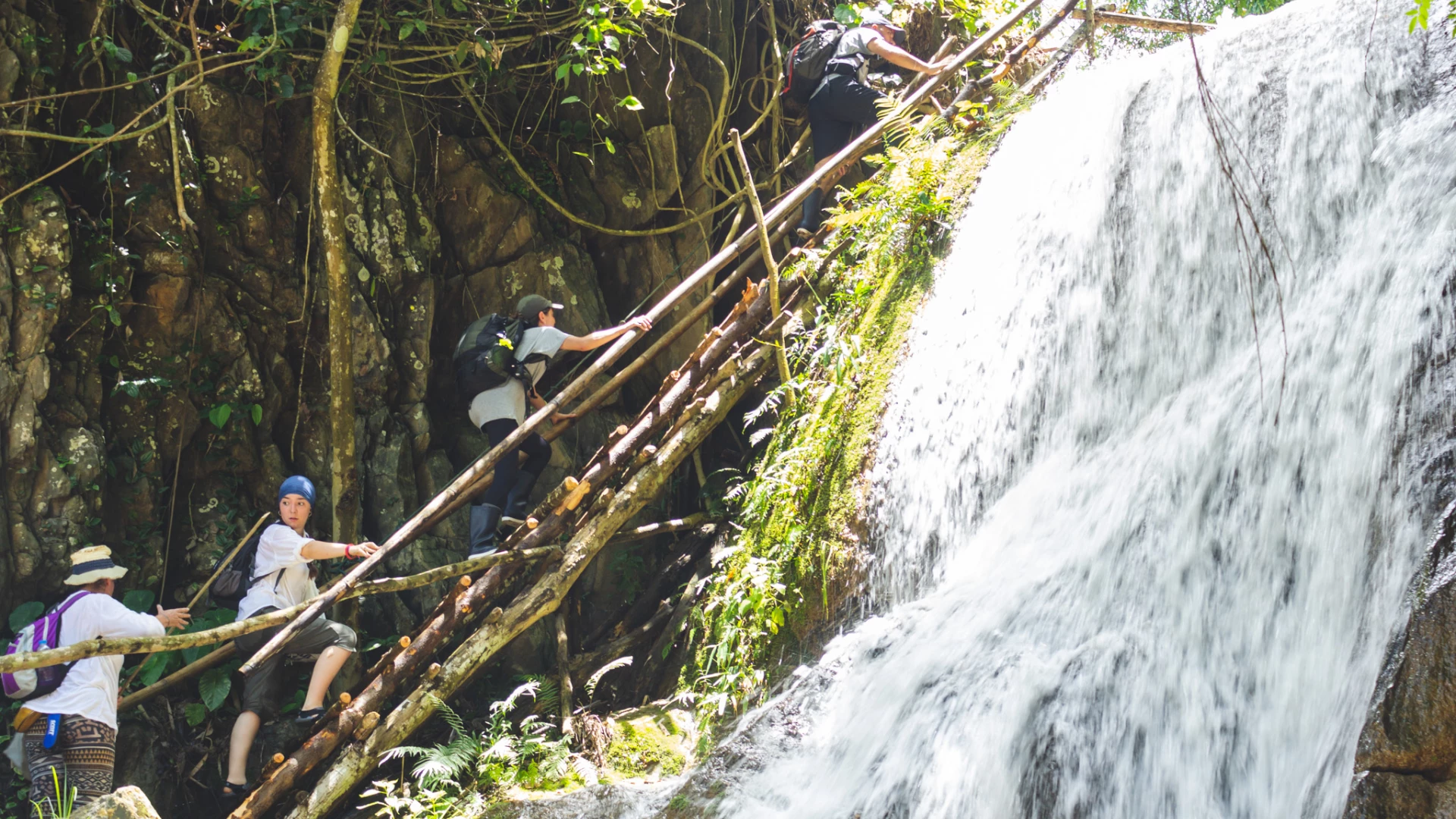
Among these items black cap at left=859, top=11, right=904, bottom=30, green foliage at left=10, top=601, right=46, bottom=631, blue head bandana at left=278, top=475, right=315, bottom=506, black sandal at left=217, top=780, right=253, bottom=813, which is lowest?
black sandal at left=217, top=780, right=253, bottom=813

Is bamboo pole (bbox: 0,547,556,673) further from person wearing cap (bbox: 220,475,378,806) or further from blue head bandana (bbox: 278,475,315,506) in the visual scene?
blue head bandana (bbox: 278,475,315,506)

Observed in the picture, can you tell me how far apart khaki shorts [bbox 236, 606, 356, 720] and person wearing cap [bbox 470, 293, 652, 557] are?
961mm

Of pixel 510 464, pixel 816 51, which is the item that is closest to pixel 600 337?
pixel 510 464

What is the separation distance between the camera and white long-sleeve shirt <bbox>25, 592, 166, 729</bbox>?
17.6ft

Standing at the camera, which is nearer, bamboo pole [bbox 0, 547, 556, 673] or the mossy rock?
bamboo pole [bbox 0, 547, 556, 673]

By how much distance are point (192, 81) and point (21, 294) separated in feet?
5.95

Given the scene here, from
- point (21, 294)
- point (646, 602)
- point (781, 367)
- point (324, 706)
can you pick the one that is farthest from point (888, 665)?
point (21, 294)

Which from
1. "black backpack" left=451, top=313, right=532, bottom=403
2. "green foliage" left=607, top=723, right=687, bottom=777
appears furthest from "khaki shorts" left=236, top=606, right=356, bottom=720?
"green foliage" left=607, top=723, right=687, bottom=777

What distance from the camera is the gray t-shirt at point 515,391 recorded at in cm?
702

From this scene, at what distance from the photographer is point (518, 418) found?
7090 millimetres

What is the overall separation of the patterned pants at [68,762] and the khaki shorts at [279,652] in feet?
2.88

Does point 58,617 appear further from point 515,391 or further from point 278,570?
point 515,391

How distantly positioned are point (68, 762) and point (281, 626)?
1266 mm

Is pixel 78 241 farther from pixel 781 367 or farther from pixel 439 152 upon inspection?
pixel 781 367
